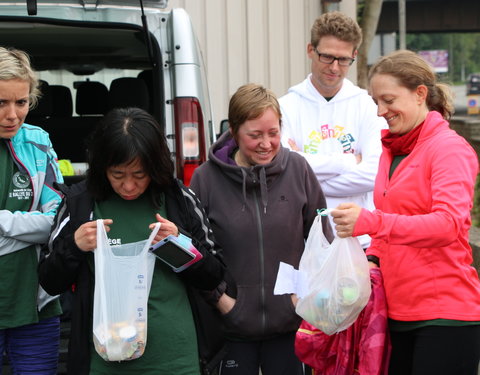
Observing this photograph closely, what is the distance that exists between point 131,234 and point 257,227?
21.9 inches

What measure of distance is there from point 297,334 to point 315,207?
21.8 inches

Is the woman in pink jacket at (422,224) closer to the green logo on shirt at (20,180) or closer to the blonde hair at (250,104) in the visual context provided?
A: the blonde hair at (250,104)

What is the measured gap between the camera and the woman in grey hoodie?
3062 mm

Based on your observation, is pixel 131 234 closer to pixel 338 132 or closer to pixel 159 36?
pixel 338 132

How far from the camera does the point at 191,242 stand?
8.88 feet

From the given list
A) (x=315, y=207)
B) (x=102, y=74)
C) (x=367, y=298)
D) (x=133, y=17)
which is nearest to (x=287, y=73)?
(x=102, y=74)

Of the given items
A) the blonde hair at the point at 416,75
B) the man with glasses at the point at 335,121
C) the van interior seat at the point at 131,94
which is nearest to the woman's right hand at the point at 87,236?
the blonde hair at the point at 416,75

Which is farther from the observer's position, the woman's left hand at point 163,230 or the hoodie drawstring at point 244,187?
the hoodie drawstring at point 244,187

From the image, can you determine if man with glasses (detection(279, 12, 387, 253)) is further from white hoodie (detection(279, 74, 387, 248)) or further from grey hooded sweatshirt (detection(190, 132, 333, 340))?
grey hooded sweatshirt (detection(190, 132, 333, 340))

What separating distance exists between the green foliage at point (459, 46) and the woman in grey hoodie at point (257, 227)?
3678 inches

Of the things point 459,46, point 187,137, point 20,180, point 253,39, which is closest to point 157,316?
point 20,180

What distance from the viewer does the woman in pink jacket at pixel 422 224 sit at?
2592 mm

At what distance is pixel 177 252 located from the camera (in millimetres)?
2648

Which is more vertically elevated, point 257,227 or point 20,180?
point 20,180
